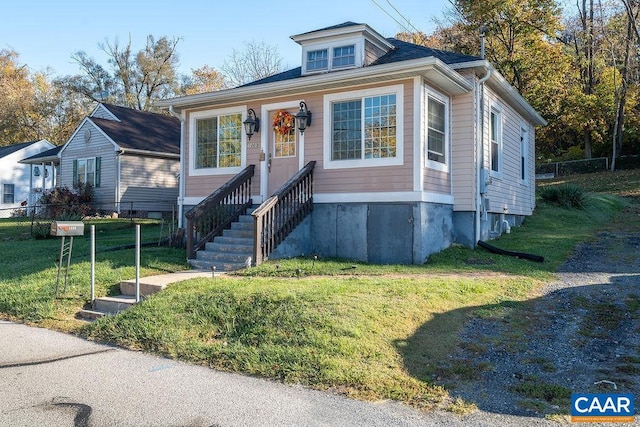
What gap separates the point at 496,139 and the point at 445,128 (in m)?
2.57

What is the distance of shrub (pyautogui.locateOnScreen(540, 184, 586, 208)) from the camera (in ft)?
59.7

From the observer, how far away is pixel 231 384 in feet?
14.8

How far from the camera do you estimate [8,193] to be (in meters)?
30.5

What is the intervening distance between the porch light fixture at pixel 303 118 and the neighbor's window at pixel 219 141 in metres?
1.83

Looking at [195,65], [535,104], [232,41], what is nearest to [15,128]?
[195,65]

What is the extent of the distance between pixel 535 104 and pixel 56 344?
2456 centimetres

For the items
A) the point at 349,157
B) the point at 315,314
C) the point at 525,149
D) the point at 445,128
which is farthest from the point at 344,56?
the point at 315,314

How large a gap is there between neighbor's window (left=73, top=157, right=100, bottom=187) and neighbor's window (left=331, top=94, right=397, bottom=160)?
1538cm

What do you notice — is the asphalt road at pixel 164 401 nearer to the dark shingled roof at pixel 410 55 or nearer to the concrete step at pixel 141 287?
the concrete step at pixel 141 287

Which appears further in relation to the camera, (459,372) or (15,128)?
(15,128)

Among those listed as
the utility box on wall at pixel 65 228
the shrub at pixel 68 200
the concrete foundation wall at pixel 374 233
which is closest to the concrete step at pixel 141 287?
the utility box on wall at pixel 65 228

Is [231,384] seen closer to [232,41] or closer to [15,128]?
[232,41]

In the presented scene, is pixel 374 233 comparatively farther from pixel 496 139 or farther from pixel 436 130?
pixel 496 139

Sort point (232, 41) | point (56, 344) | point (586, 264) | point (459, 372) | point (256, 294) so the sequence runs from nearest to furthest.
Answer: point (459, 372)
point (56, 344)
point (256, 294)
point (586, 264)
point (232, 41)
